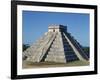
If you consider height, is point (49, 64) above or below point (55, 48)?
below

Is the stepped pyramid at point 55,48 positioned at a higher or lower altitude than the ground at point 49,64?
higher

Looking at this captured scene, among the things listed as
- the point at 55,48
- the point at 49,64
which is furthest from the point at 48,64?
the point at 55,48

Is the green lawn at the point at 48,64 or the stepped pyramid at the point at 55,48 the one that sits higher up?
the stepped pyramid at the point at 55,48

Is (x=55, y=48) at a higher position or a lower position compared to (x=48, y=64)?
higher

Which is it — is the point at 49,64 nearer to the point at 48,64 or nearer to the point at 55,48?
the point at 48,64

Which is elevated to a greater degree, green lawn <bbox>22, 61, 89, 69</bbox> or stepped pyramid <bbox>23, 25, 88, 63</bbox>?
stepped pyramid <bbox>23, 25, 88, 63</bbox>

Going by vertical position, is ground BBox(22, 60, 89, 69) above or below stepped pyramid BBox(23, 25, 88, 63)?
below

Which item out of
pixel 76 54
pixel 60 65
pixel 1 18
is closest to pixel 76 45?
pixel 76 54

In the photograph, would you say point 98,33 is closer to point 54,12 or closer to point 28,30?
point 54,12
